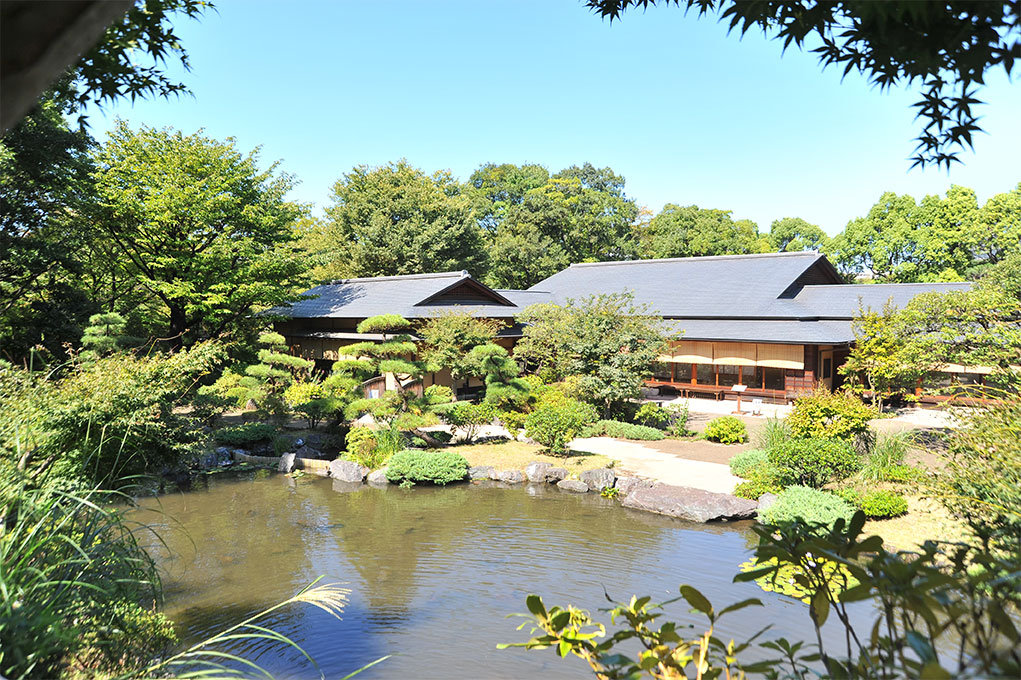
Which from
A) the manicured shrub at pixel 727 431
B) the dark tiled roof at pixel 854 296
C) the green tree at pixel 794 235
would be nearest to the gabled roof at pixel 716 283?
the dark tiled roof at pixel 854 296

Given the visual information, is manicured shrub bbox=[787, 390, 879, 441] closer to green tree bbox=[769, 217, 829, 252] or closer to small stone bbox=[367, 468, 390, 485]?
small stone bbox=[367, 468, 390, 485]

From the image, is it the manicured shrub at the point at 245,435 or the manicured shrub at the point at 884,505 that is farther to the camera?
the manicured shrub at the point at 245,435

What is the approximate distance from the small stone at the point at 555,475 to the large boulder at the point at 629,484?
99 cm

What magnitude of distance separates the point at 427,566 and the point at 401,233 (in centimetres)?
Result: 2128

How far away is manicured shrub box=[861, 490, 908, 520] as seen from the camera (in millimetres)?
7754

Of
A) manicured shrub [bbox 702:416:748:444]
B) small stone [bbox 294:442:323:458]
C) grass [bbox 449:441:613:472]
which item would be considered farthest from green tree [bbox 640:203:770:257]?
small stone [bbox 294:442:323:458]

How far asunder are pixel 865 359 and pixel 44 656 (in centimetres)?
1608

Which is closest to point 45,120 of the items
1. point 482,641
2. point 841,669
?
point 482,641

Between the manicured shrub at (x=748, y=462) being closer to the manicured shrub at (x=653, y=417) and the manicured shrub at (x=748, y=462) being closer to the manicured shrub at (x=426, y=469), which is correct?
the manicured shrub at (x=653, y=417)

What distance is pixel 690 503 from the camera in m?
8.62

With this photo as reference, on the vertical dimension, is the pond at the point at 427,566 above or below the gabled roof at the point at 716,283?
below

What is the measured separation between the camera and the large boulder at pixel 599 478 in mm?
9945

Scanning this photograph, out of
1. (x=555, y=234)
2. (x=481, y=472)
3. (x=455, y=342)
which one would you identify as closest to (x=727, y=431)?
(x=481, y=472)

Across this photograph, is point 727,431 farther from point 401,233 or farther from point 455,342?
point 401,233
